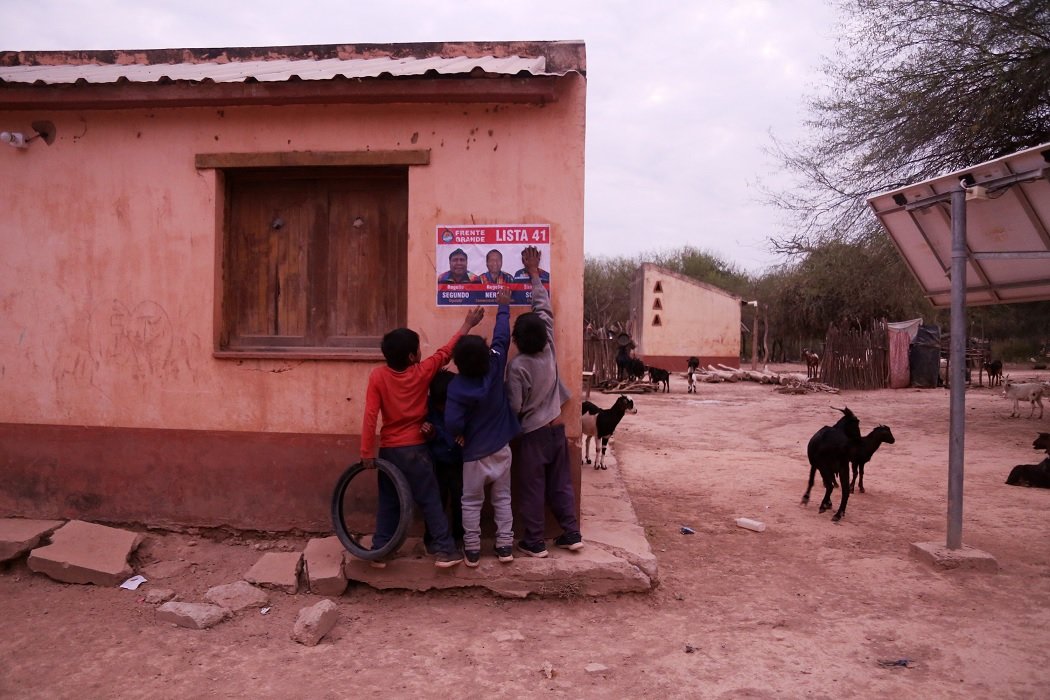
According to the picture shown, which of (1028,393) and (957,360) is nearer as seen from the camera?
A: (957,360)

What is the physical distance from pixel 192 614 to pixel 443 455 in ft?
5.56

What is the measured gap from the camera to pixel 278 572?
4.61 metres

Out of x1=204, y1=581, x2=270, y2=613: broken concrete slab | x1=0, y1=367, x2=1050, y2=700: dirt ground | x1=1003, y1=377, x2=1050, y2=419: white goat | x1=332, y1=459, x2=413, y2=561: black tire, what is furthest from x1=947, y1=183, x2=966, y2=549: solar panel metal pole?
x1=1003, y1=377, x2=1050, y2=419: white goat

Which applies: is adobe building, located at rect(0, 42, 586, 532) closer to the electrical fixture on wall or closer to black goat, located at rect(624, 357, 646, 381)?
the electrical fixture on wall

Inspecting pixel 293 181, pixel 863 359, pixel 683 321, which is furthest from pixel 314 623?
pixel 683 321

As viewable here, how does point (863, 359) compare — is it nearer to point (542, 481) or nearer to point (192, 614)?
point (542, 481)

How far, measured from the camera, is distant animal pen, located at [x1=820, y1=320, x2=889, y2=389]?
22047 mm

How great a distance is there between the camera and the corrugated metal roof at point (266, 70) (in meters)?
4.74

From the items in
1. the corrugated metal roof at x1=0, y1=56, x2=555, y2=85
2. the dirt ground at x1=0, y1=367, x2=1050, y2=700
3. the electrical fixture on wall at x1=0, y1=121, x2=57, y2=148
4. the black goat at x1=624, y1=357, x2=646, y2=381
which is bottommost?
the dirt ground at x1=0, y1=367, x2=1050, y2=700

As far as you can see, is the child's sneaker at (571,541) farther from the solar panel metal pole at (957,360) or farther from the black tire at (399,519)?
the solar panel metal pole at (957,360)

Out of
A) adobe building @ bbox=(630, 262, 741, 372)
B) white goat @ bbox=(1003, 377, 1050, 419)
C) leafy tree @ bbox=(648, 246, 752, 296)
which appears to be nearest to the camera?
white goat @ bbox=(1003, 377, 1050, 419)

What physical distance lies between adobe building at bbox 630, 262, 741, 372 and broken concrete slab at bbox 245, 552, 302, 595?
25592 millimetres

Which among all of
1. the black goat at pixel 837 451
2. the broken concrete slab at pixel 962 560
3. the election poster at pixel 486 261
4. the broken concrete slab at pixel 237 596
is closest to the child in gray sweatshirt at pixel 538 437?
the election poster at pixel 486 261

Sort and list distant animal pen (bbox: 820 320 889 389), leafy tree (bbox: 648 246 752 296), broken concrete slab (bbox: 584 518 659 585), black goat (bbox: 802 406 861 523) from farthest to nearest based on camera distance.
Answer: leafy tree (bbox: 648 246 752 296)
distant animal pen (bbox: 820 320 889 389)
black goat (bbox: 802 406 861 523)
broken concrete slab (bbox: 584 518 659 585)
